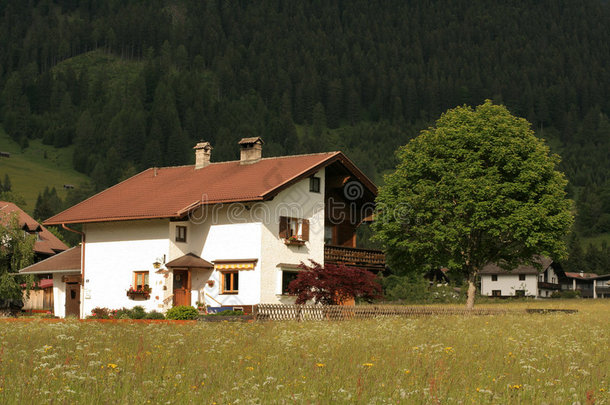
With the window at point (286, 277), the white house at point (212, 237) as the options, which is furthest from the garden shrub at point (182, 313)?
the window at point (286, 277)

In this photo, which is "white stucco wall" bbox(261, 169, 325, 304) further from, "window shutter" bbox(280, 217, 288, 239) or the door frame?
the door frame

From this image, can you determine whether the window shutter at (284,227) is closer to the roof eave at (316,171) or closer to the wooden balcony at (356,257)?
the roof eave at (316,171)

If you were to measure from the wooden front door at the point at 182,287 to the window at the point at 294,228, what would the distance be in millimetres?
5627

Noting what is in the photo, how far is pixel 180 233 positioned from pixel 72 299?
9321 mm

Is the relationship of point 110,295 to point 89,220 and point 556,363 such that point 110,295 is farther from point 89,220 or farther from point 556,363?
point 556,363

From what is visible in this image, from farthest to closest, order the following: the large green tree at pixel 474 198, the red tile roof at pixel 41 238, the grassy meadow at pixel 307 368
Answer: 1. the red tile roof at pixel 41 238
2. the large green tree at pixel 474 198
3. the grassy meadow at pixel 307 368

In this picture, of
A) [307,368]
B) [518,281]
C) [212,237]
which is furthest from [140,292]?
[518,281]

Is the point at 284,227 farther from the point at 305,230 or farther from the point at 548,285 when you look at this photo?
the point at 548,285

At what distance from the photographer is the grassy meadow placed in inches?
443

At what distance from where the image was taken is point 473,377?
545 inches

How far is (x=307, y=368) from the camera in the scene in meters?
14.5

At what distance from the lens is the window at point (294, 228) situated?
4203 centimetres

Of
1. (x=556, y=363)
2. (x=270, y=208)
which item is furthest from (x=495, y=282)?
(x=556, y=363)

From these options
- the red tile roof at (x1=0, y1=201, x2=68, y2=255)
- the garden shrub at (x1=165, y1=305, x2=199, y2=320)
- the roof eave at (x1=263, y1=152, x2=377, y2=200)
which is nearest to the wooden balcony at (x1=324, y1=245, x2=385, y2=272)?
the roof eave at (x1=263, y1=152, x2=377, y2=200)
